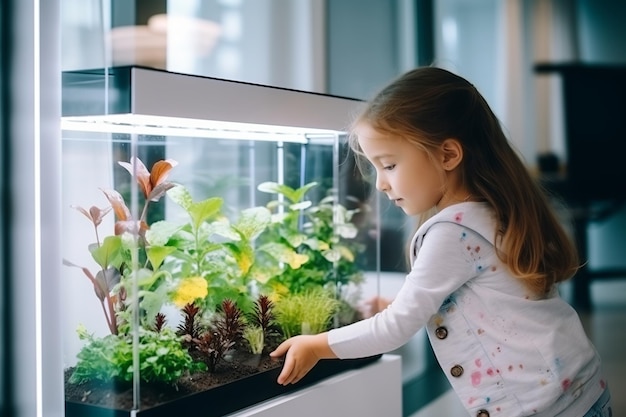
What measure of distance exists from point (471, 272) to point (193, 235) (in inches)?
21.0

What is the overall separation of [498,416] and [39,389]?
0.83 m

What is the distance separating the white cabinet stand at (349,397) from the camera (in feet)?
5.54

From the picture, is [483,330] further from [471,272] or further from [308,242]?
[308,242]

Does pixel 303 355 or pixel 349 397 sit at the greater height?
pixel 303 355

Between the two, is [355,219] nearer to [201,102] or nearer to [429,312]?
[429,312]

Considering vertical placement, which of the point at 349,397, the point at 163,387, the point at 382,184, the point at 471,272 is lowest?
the point at 349,397

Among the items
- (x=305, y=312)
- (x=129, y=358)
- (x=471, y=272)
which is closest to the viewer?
(x=129, y=358)

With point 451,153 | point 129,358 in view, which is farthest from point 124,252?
point 451,153

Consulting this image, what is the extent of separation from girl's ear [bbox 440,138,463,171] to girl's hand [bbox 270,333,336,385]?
40cm

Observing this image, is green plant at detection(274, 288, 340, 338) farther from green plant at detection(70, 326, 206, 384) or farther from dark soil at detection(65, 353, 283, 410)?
green plant at detection(70, 326, 206, 384)

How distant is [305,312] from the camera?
1.87 meters

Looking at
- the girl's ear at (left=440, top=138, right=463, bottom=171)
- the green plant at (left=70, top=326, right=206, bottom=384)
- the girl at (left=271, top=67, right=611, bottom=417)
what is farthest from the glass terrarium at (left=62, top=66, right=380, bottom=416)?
the girl's ear at (left=440, top=138, right=463, bottom=171)

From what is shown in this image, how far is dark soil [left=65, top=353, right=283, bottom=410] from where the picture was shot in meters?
1.41

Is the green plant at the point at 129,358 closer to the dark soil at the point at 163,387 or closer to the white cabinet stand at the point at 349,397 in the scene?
the dark soil at the point at 163,387
